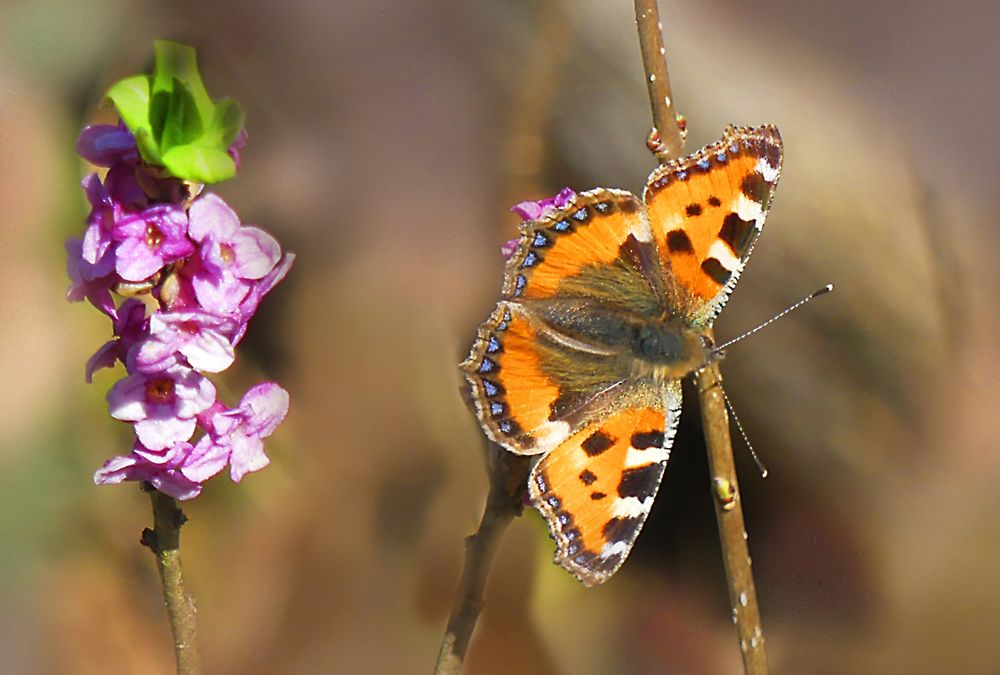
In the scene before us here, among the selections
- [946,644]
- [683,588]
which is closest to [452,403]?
[683,588]

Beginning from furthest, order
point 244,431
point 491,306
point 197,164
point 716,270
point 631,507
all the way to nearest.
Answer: point 491,306 → point 716,270 → point 631,507 → point 244,431 → point 197,164

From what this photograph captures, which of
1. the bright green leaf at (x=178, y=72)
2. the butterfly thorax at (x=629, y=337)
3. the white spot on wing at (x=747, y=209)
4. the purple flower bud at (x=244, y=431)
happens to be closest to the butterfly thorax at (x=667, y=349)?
the butterfly thorax at (x=629, y=337)

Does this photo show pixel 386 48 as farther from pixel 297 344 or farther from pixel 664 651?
pixel 664 651

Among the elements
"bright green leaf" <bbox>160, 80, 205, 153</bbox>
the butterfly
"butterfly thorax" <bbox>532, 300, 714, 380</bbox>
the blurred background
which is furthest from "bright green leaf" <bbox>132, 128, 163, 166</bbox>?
the blurred background

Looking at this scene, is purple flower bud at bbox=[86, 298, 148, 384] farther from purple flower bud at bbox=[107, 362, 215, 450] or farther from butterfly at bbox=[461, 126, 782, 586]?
butterfly at bbox=[461, 126, 782, 586]

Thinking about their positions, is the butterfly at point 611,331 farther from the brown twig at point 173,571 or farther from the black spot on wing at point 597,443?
the brown twig at point 173,571

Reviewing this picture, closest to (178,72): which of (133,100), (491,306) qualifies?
(133,100)

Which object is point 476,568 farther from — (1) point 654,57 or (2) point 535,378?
(1) point 654,57
